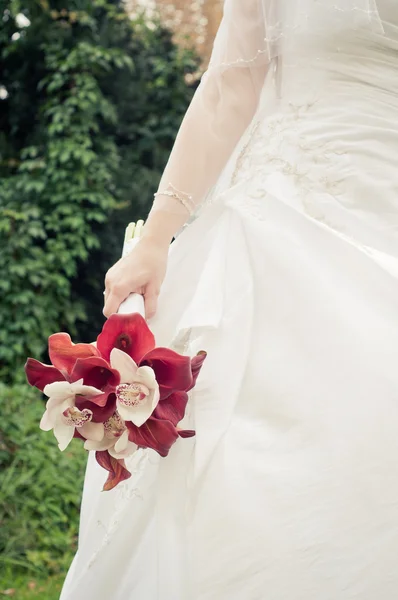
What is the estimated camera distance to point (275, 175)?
4.64ft

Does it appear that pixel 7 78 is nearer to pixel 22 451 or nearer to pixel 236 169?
pixel 22 451

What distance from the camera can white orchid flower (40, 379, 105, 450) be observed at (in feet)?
3.43

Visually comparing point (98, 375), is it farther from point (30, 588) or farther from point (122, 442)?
point (30, 588)

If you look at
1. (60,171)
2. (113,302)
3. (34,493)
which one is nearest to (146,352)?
(113,302)

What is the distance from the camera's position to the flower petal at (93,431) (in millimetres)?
1080

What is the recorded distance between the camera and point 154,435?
3.57 feet

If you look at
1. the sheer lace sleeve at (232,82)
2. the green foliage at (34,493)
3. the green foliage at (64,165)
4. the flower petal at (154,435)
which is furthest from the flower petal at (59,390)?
the green foliage at (64,165)

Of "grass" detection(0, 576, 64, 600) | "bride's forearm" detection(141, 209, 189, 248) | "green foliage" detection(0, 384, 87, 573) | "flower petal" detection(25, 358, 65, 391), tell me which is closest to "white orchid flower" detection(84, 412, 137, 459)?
"flower petal" detection(25, 358, 65, 391)

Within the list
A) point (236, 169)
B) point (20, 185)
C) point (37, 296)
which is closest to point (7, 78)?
point (20, 185)

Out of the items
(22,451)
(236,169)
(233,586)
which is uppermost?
(236,169)

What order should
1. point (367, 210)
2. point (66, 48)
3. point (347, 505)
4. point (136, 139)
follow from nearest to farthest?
point (347, 505), point (367, 210), point (66, 48), point (136, 139)

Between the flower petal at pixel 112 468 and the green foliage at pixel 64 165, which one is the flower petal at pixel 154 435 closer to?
the flower petal at pixel 112 468

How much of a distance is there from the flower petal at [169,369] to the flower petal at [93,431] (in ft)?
0.32

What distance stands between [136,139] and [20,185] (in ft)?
4.33
